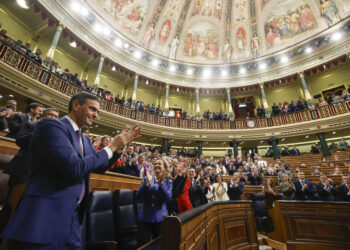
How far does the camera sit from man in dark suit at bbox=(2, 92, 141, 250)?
80cm

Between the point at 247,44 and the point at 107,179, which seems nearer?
the point at 107,179

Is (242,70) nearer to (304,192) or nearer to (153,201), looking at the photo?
(304,192)

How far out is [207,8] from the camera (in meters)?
15.7

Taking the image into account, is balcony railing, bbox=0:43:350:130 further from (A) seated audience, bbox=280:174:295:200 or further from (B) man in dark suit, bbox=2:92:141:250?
(A) seated audience, bbox=280:174:295:200

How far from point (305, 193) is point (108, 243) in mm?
5437

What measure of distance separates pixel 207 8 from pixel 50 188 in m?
18.8

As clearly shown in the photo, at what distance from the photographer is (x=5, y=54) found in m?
6.21

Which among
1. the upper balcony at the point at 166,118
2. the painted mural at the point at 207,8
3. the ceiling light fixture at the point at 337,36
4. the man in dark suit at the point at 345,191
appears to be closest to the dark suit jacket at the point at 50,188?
the man in dark suit at the point at 345,191

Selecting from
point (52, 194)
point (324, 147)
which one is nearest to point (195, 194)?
point (52, 194)

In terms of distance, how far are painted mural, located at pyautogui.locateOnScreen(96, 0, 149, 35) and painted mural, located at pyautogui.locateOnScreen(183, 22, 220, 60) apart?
4568mm

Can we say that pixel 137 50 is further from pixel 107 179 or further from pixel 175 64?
pixel 107 179

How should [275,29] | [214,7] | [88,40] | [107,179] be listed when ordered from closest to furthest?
[107,179]
[88,40]
[275,29]
[214,7]

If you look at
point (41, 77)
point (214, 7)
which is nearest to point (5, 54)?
point (41, 77)

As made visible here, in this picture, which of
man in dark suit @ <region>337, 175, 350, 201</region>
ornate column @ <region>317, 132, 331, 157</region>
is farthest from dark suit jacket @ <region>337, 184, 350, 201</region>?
ornate column @ <region>317, 132, 331, 157</region>
